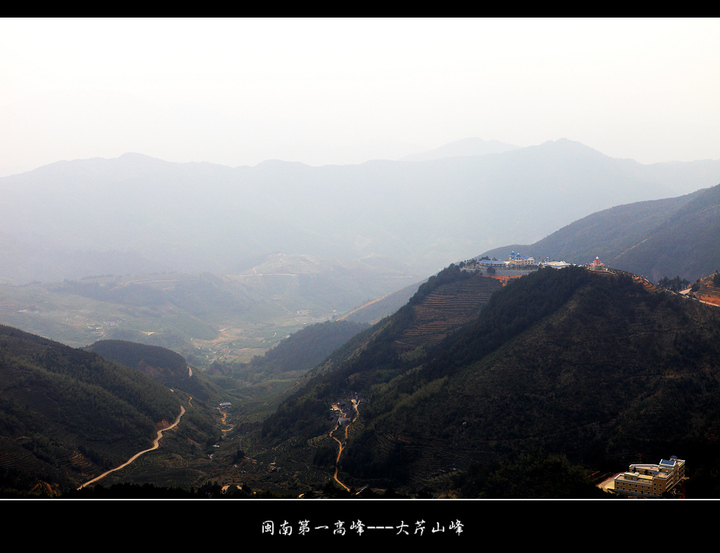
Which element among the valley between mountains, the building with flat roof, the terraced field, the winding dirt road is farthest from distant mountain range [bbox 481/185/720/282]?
the winding dirt road

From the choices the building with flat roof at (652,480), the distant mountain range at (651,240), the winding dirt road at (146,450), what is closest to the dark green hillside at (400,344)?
the winding dirt road at (146,450)

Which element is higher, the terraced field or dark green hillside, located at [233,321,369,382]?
the terraced field

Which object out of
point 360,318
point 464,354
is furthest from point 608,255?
point 464,354

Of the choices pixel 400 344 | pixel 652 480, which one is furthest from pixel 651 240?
pixel 652 480

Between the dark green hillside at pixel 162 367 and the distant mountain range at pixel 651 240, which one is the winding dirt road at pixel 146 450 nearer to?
the dark green hillside at pixel 162 367

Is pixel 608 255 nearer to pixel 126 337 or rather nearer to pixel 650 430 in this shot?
pixel 650 430

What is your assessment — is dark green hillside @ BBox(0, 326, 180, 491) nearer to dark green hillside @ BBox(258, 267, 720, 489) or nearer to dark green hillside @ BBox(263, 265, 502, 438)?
dark green hillside @ BBox(263, 265, 502, 438)

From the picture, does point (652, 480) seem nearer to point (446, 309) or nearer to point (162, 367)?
point (446, 309)

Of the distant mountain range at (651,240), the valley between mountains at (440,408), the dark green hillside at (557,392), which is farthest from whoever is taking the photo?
the distant mountain range at (651,240)
